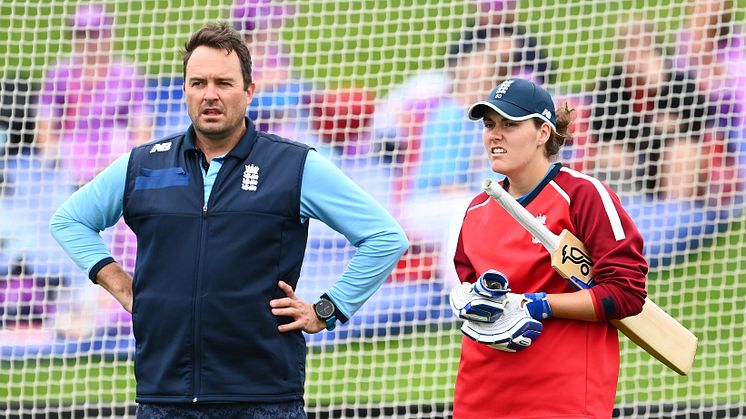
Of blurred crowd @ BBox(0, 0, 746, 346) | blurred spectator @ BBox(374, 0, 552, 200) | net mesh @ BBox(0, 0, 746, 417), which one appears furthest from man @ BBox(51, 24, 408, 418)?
blurred spectator @ BBox(374, 0, 552, 200)

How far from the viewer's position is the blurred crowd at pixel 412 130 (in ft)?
21.1

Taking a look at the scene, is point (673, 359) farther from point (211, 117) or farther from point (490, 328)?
point (211, 117)

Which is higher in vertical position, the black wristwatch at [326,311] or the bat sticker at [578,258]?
the bat sticker at [578,258]

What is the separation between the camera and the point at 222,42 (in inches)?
119

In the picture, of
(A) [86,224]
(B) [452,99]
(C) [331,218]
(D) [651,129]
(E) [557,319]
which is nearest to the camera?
(E) [557,319]

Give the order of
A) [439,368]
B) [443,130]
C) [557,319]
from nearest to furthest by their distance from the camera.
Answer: [557,319], [439,368], [443,130]

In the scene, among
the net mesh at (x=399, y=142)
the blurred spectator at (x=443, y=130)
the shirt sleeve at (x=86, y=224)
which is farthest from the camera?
the blurred spectator at (x=443, y=130)

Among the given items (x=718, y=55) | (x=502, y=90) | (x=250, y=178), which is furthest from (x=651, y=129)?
(x=250, y=178)

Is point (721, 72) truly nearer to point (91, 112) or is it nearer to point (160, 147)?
point (91, 112)

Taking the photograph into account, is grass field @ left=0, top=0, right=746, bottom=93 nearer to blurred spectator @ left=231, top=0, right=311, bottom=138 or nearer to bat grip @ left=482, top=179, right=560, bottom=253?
blurred spectator @ left=231, top=0, right=311, bottom=138

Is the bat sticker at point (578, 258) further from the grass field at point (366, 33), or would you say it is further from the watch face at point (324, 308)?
the grass field at point (366, 33)

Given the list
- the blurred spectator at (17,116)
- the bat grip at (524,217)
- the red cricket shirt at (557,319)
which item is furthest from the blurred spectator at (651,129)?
the bat grip at (524,217)

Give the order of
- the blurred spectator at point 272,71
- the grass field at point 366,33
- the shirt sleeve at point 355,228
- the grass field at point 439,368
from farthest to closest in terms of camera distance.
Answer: the blurred spectator at point 272,71, the grass field at point 366,33, the grass field at point 439,368, the shirt sleeve at point 355,228

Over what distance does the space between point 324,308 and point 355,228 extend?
8.8 inches
